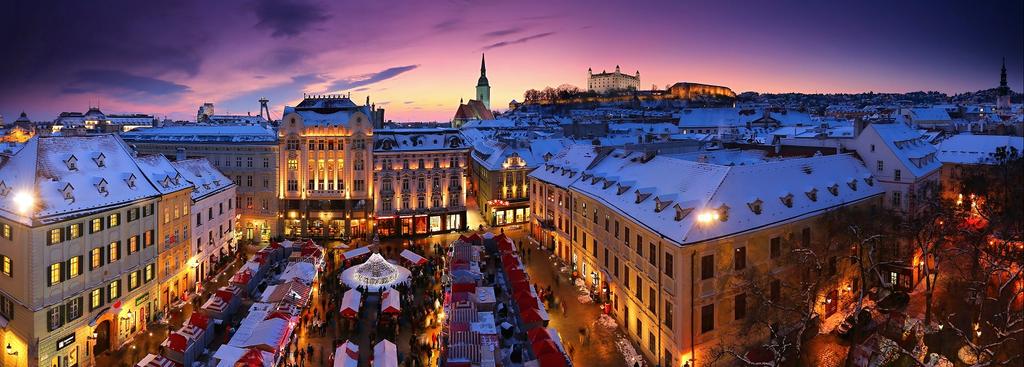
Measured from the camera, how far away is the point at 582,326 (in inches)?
1570

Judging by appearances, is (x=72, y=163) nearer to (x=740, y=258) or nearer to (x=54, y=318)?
(x=54, y=318)

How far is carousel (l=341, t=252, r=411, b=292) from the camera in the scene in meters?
44.2

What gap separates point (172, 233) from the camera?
4419cm

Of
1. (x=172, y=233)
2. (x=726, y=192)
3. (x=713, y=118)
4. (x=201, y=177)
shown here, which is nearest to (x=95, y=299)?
(x=172, y=233)

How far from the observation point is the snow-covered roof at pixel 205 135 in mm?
67312

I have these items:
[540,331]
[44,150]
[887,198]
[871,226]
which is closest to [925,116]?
[887,198]

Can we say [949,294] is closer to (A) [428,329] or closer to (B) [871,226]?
(B) [871,226]

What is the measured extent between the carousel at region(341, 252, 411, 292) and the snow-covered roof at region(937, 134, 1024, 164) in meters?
52.6

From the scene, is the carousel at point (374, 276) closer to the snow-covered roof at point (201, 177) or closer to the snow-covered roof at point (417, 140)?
the snow-covered roof at point (201, 177)

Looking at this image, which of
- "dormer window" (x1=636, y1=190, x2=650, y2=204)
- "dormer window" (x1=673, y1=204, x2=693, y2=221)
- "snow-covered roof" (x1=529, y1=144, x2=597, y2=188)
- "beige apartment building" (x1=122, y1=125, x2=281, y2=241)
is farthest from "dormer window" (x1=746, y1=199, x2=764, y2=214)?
"beige apartment building" (x1=122, y1=125, x2=281, y2=241)

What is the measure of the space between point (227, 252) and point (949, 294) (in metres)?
61.4

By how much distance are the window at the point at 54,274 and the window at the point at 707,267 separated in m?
35.5

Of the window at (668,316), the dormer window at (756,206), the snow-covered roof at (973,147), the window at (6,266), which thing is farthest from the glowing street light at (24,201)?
the snow-covered roof at (973,147)

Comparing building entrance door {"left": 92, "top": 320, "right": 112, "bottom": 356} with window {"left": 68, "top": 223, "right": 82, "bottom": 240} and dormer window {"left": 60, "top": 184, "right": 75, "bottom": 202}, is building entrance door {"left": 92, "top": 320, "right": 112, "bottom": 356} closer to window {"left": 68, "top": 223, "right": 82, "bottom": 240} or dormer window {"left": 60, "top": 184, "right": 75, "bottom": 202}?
window {"left": 68, "top": 223, "right": 82, "bottom": 240}
